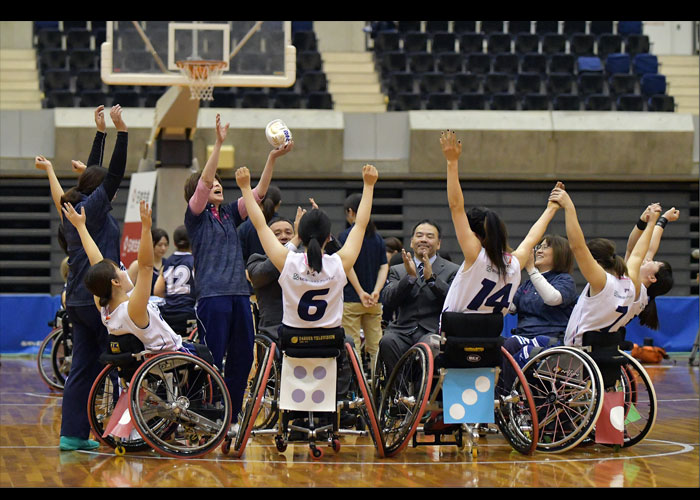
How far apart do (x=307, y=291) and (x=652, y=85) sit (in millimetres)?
11990

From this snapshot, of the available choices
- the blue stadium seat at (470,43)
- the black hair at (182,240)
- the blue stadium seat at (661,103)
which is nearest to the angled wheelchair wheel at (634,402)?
the black hair at (182,240)

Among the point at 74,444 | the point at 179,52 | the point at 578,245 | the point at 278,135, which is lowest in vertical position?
the point at 74,444

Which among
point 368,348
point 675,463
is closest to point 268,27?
point 368,348

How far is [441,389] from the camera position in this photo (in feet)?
17.6

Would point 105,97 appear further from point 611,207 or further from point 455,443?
point 455,443

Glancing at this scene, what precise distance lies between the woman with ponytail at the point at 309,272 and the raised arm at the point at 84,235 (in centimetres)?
90

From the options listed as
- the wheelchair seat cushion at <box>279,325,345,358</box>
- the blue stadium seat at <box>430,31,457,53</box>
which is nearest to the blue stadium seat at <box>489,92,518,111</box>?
the blue stadium seat at <box>430,31,457,53</box>

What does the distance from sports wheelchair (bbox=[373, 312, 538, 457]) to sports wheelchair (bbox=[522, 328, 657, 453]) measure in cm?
17

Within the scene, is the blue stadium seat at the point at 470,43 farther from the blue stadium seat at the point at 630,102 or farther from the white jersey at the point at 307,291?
the white jersey at the point at 307,291

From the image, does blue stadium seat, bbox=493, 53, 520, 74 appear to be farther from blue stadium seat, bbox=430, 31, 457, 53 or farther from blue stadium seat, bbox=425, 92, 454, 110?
blue stadium seat, bbox=425, 92, 454, 110

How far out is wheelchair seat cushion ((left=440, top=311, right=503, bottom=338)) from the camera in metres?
5.23

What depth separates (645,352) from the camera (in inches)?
469

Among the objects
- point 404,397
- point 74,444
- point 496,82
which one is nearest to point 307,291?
point 404,397

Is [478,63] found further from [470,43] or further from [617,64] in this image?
[617,64]
